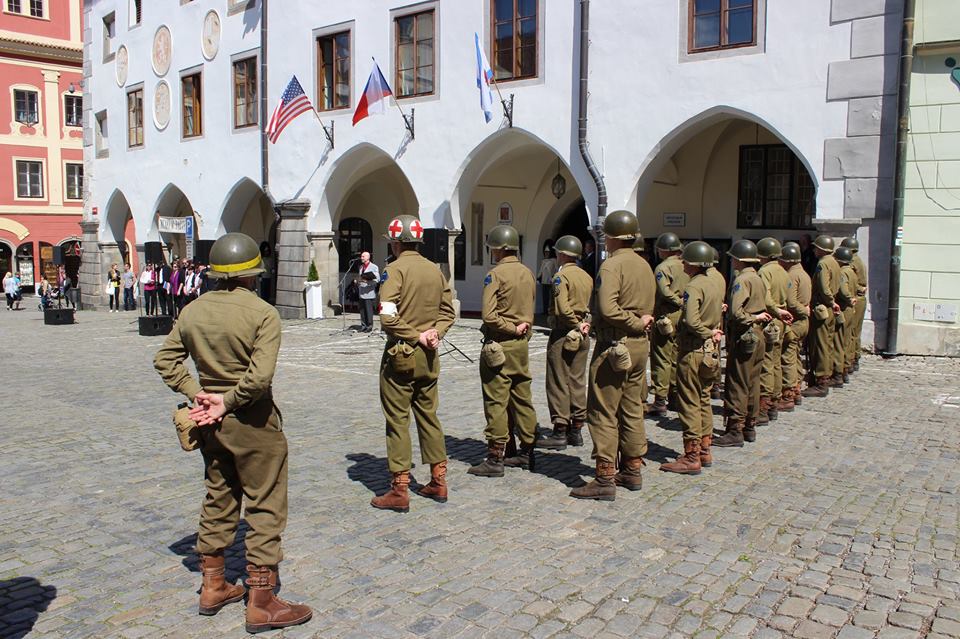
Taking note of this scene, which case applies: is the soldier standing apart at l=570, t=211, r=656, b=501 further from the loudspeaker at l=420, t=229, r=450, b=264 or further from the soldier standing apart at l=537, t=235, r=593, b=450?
the loudspeaker at l=420, t=229, r=450, b=264

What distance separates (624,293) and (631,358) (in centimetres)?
46

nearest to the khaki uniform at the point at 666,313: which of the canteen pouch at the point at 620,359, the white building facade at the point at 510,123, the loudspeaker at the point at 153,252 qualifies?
the canteen pouch at the point at 620,359

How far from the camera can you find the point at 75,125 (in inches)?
1553

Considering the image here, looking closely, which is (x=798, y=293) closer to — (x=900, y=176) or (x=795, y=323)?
(x=795, y=323)

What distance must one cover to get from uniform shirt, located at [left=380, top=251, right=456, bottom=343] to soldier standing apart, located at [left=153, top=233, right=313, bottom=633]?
1523 millimetres

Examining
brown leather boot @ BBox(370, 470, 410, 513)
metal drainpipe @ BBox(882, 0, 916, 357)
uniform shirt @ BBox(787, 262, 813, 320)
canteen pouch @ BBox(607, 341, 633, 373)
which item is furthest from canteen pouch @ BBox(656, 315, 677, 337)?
metal drainpipe @ BBox(882, 0, 916, 357)

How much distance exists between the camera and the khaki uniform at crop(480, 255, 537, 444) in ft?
21.5

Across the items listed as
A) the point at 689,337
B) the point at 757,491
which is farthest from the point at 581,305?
the point at 757,491

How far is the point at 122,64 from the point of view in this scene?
90.0ft

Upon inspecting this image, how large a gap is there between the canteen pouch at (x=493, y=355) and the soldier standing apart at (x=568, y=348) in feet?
3.19

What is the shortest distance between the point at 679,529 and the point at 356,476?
2.47 meters

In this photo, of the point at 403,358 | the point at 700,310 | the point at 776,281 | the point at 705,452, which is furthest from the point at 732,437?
the point at 403,358

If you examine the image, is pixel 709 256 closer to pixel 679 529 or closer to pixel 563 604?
pixel 679 529

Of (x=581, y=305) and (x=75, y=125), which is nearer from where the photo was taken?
(x=581, y=305)
